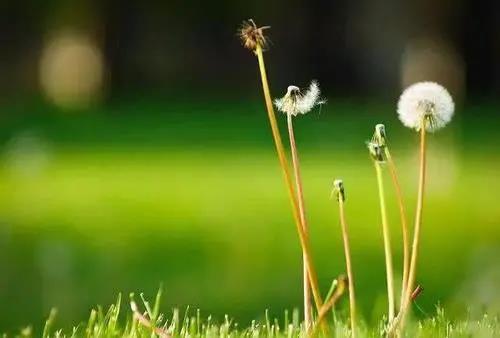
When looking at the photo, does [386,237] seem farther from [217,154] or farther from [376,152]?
[217,154]

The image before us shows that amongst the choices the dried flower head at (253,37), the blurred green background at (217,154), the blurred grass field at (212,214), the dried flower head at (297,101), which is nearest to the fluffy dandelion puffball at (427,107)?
the dried flower head at (297,101)

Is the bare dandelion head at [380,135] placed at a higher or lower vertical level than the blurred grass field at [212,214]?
lower

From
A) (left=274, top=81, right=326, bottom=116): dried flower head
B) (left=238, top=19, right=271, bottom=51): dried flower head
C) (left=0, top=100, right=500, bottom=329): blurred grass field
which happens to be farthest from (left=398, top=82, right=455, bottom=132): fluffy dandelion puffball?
(left=0, top=100, right=500, bottom=329): blurred grass field

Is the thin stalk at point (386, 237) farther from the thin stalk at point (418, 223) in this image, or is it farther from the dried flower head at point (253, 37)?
the dried flower head at point (253, 37)

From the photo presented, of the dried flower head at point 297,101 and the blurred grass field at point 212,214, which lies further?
the blurred grass field at point 212,214

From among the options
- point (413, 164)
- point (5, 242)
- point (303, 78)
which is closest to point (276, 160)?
point (413, 164)

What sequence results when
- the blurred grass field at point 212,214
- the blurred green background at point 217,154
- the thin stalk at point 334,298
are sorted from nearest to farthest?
1. the thin stalk at point 334,298
2. the blurred grass field at point 212,214
3. the blurred green background at point 217,154

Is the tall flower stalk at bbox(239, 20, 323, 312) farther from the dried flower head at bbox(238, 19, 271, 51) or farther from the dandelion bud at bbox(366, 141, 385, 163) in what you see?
the dandelion bud at bbox(366, 141, 385, 163)
